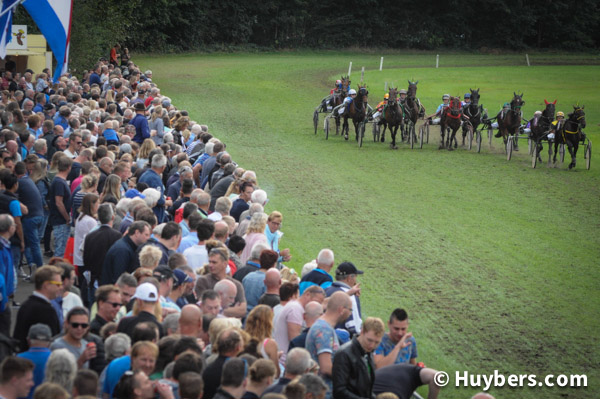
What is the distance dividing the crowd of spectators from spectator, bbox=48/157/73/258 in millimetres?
18

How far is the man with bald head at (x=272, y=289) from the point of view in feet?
24.8

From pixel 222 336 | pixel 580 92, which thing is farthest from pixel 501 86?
pixel 222 336

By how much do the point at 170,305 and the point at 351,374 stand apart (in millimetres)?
1864

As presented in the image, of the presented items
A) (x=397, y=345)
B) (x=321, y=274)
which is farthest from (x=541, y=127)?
(x=397, y=345)

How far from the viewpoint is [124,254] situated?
8.37m

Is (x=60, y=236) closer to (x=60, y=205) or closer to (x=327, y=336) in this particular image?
(x=60, y=205)

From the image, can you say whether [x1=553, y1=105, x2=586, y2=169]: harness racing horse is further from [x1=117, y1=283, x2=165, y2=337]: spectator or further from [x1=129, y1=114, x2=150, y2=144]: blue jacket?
[x1=117, y1=283, x2=165, y2=337]: spectator

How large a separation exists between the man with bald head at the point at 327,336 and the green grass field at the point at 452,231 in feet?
8.22

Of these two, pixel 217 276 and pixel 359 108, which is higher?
pixel 359 108

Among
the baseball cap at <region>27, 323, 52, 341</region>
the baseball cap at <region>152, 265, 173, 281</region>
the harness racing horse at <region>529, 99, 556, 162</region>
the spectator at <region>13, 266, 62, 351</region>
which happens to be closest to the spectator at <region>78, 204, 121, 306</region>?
the baseball cap at <region>152, 265, 173, 281</region>

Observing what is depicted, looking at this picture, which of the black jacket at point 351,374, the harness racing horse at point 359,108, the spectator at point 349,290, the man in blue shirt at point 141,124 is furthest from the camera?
the harness racing horse at point 359,108

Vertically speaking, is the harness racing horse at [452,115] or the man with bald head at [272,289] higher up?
the harness racing horse at [452,115]

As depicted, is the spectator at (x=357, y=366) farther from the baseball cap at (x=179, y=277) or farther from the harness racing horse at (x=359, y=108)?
the harness racing horse at (x=359, y=108)

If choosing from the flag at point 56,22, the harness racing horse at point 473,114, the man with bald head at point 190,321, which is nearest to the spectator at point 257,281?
the man with bald head at point 190,321
